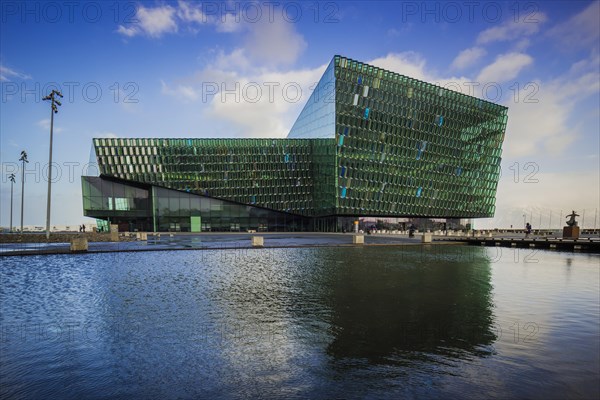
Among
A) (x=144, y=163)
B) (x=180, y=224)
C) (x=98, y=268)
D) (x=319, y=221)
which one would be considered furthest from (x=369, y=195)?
(x=98, y=268)

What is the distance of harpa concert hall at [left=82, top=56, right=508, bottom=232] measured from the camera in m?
73.6

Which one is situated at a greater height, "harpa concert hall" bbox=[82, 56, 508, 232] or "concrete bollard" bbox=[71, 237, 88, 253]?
"harpa concert hall" bbox=[82, 56, 508, 232]

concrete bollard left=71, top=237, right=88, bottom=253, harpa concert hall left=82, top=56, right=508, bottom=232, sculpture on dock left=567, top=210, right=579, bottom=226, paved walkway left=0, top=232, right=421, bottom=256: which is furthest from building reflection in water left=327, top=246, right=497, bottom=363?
harpa concert hall left=82, top=56, right=508, bottom=232

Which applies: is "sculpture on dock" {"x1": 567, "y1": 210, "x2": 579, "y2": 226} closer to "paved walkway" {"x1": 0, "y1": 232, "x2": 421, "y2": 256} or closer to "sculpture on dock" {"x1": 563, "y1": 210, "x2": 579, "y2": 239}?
"sculpture on dock" {"x1": 563, "y1": 210, "x2": 579, "y2": 239}

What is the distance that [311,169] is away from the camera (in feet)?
266

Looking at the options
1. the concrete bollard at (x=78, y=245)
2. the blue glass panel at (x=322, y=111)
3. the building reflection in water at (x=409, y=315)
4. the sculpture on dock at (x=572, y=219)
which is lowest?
the building reflection in water at (x=409, y=315)

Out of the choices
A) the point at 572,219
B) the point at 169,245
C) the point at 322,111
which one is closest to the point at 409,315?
the point at 169,245

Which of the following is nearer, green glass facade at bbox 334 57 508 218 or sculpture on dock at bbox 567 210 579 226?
sculpture on dock at bbox 567 210 579 226

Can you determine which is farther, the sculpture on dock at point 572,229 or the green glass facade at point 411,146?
the green glass facade at point 411,146

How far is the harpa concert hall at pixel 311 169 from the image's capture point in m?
73.6

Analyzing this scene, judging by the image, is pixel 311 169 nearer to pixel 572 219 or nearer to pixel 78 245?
pixel 572 219

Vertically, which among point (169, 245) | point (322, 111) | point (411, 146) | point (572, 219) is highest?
point (322, 111)

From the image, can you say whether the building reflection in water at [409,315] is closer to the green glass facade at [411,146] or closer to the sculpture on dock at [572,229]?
the sculpture on dock at [572,229]

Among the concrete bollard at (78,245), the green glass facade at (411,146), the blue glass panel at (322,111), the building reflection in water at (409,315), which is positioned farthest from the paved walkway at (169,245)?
the blue glass panel at (322,111)
